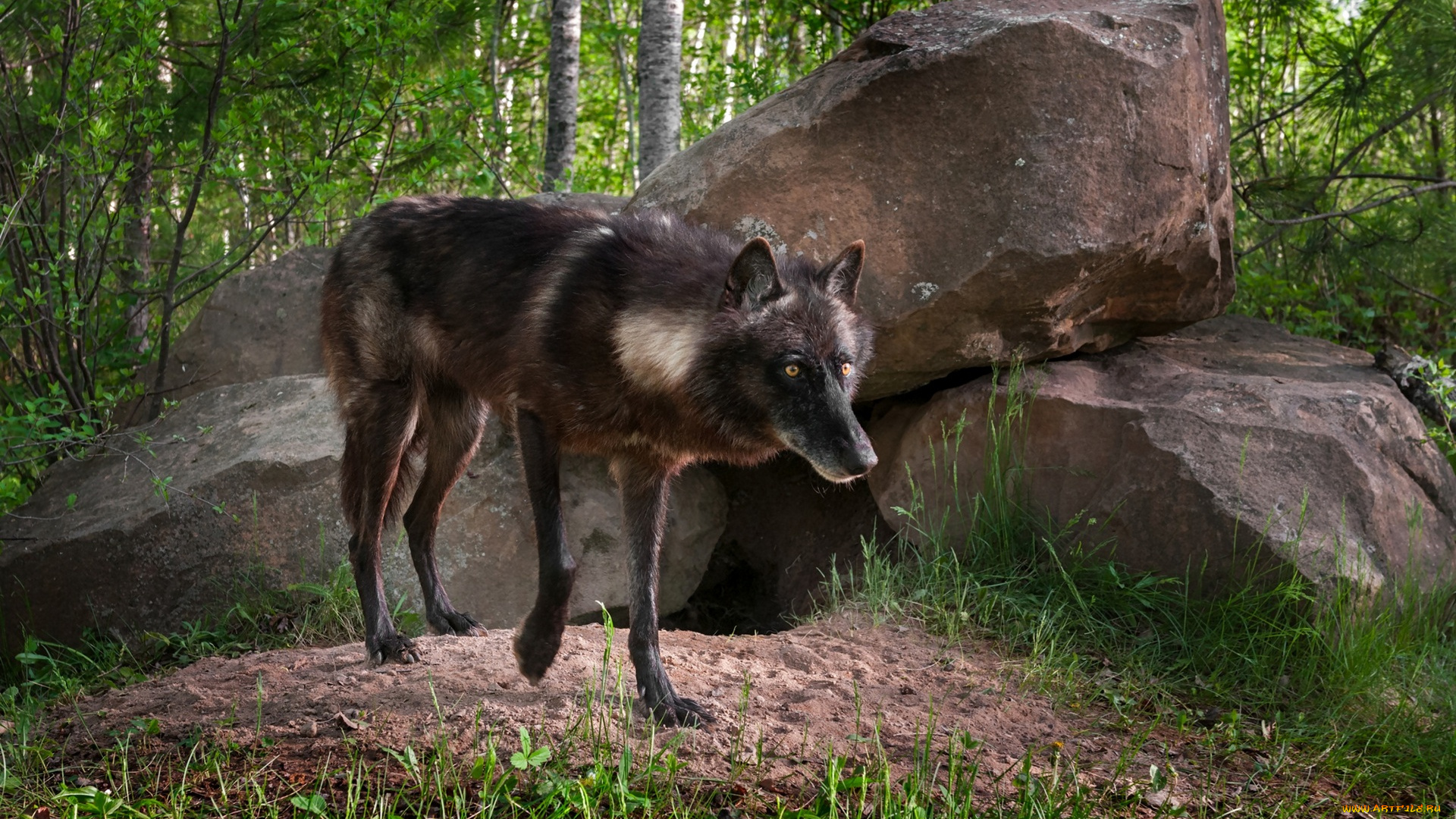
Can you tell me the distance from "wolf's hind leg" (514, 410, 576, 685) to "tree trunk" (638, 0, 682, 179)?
15.8 feet

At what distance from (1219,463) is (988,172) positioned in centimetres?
167

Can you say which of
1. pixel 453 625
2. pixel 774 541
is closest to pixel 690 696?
pixel 453 625

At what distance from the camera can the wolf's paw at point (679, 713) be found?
357 centimetres

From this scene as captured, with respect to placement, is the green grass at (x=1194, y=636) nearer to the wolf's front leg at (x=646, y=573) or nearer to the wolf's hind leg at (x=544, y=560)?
the wolf's front leg at (x=646, y=573)

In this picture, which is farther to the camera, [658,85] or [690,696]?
[658,85]

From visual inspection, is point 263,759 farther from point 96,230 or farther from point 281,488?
point 96,230

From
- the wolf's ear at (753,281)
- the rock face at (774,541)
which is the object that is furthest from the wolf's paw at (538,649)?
the rock face at (774,541)

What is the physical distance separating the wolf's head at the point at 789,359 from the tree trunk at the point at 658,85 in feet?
16.3

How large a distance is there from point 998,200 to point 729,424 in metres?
2.05

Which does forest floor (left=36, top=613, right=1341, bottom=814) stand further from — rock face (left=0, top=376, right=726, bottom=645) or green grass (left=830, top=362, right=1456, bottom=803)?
rock face (left=0, top=376, right=726, bottom=645)

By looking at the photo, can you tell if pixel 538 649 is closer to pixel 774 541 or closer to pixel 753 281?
pixel 753 281

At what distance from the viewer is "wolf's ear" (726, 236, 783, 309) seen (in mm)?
3537

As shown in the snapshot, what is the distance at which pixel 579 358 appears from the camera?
151 inches

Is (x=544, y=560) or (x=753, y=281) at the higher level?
(x=753, y=281)
